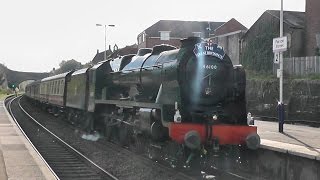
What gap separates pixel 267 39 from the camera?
39.0 meters

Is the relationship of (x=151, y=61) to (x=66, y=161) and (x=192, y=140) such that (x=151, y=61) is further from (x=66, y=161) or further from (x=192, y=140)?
(x=66, y=161)

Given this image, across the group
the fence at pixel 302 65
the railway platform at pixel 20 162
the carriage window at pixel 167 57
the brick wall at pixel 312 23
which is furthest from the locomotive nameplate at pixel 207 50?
the brick wall at pixel 312 23

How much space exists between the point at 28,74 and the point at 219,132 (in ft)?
413

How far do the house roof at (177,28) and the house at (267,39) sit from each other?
27.6 m

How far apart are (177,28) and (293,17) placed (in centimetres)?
3174

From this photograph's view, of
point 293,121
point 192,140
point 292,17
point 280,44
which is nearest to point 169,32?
point 292,17

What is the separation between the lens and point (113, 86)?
16875mm

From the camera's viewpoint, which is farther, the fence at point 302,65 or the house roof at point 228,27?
the house roof at point 228,27

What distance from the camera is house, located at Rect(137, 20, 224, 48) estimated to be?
68.6 metres

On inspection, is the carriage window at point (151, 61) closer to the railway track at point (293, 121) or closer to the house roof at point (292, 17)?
the railway track at point (293, 121)

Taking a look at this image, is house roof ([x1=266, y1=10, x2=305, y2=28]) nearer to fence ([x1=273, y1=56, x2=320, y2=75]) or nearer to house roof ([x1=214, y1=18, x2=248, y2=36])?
fence ([x1=273, y1=56, x2=320, y2=75])

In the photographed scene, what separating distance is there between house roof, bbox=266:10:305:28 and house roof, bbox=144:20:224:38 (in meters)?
26.9

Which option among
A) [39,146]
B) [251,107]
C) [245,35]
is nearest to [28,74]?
[245,35]

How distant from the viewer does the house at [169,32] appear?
68.6 metres
